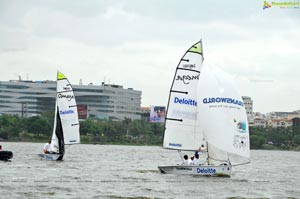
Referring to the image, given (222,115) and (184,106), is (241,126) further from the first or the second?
(184,106)

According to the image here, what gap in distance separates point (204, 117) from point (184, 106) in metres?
2.27

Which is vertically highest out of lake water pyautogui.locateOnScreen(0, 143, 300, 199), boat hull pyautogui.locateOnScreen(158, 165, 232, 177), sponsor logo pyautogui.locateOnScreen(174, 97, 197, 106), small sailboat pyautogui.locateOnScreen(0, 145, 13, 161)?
sponsor logo pyautogui.locateOnScreen(174, 97, 197, 106)

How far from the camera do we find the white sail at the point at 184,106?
5253cm

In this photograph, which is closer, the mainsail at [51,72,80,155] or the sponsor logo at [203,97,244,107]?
the sponsor logo at [203,97,244,107]

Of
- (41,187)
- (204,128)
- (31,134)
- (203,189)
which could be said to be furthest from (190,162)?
(31,134)

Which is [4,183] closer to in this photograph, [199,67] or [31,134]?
[199,67]

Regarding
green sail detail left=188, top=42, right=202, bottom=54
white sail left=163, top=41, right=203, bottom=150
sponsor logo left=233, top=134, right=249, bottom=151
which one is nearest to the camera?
sponsor logo left=233, top=134, right=249, bottom=151

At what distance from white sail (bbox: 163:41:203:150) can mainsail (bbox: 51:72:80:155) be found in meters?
21.5

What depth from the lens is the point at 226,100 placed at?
5056cm

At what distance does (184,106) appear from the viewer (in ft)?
173

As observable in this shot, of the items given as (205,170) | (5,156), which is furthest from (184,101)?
(5,156)

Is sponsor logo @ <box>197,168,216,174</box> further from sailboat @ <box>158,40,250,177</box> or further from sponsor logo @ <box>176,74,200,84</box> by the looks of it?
sponsor logo @ <box>176,74,200,84</box>

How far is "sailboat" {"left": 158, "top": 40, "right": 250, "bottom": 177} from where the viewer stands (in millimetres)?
50656

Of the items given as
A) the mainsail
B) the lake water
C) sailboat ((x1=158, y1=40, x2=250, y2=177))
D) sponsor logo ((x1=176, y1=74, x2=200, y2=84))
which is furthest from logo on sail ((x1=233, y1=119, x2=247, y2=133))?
the mainsail
